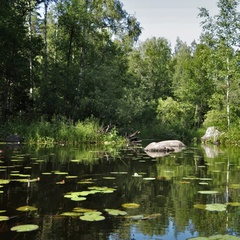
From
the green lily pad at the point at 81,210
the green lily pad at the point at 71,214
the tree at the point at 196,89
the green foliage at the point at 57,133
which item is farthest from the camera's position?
the tree at the point at 196,89

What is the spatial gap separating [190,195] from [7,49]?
16503 mm

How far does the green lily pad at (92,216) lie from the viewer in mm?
3004

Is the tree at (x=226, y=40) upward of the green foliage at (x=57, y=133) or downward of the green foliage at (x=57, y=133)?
upward

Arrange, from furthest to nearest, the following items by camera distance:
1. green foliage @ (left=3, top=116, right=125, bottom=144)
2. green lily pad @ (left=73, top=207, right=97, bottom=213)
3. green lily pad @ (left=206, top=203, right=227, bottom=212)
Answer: green foliage @ (left=3, top=116, right=125, bottom=144), green lily pad @ (left=206, top=203, right=227, bottom=212), green lily pad @ (left=73, top=207, right=97, bottom=213)

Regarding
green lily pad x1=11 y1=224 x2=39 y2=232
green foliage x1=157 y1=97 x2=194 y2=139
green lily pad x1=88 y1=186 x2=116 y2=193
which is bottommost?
green lily pad x1=11 y1=224 x2=39 y2=232

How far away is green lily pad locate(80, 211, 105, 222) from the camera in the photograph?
9.85ft

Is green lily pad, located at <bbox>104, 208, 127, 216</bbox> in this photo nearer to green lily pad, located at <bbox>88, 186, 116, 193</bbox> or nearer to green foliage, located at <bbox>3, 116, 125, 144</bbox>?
green lily pad, located at <bbox>88, 186, 116, 193</bbox>

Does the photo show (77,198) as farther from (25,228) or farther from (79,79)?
(79,79)

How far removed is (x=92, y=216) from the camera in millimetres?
3072

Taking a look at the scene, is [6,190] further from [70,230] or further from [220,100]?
[220,100]

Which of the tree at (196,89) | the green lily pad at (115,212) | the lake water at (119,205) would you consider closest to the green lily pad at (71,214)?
the lake water at (119,205)

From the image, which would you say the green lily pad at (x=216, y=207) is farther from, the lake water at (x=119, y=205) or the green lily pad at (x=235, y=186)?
the green lily pad at (x=235, y=186)

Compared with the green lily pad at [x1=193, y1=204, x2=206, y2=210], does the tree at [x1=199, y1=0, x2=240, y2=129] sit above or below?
above

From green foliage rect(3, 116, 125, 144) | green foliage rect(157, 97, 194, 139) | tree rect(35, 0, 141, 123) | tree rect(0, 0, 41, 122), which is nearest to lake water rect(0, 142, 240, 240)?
green foliage rect(3, 116, 125, 144)
